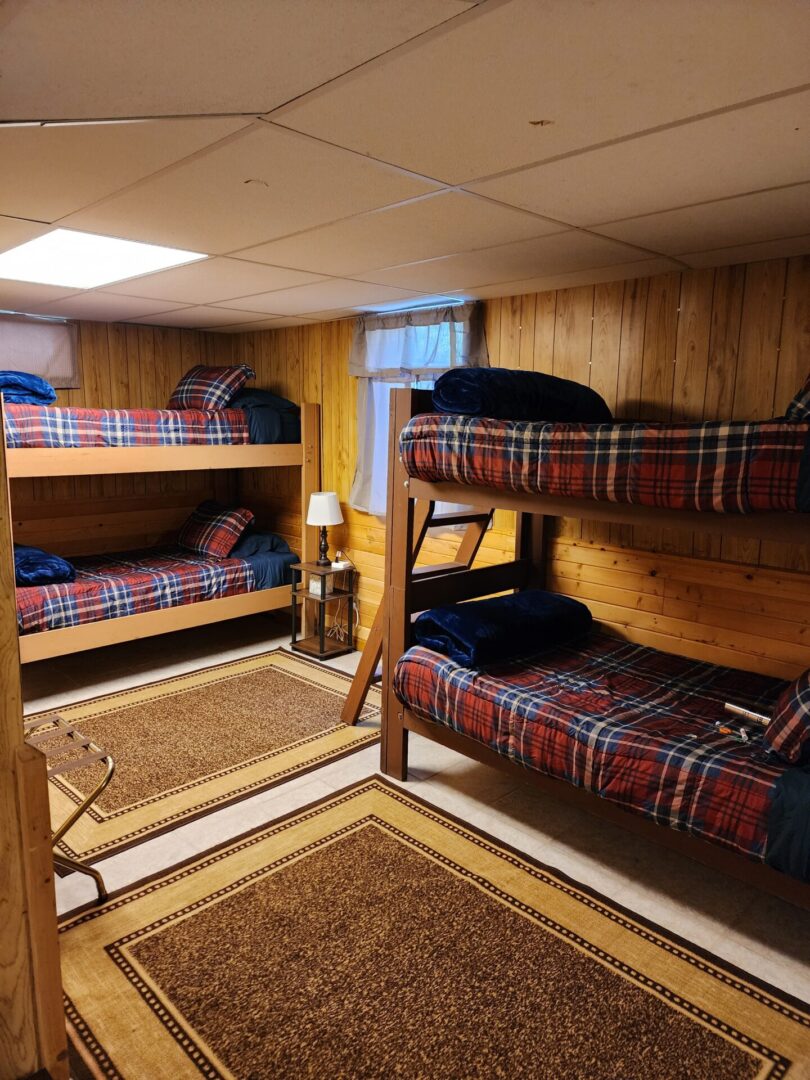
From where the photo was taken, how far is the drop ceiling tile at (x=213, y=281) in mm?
2928

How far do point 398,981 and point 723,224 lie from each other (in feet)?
7.72

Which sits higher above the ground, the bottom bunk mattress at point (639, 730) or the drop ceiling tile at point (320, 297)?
the drop ceiling tile at point (320, 297)

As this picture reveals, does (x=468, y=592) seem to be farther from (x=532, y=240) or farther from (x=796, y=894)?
(x=796, y=894)

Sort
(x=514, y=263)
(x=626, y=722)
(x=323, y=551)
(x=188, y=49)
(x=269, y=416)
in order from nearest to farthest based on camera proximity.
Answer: (x=188, y=49) → (x=626, y=722) → (x=514, y=263) → (x=323, y=551) → (x=269, y=416)

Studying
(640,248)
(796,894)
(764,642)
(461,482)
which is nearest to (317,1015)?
(796,894)

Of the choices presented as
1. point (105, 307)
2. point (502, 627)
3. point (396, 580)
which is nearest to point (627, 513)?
point (502, 627)

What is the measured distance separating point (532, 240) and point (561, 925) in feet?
7.07

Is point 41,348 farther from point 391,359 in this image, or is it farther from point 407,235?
point 407,235

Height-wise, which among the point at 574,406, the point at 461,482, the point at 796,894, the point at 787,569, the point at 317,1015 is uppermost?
the point at 574,406

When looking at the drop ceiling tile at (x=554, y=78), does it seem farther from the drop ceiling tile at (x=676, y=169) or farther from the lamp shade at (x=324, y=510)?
the lamp shade at (x=324, y=510)

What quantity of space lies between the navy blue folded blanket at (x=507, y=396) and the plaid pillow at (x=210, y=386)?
2.18 meters

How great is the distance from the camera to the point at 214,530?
478cm

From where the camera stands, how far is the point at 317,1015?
1806mm

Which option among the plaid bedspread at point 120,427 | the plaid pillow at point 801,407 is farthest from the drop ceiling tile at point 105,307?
the plaid pillow at point 801,407
